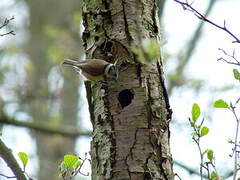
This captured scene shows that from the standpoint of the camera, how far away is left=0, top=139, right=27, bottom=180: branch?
71.4 inches

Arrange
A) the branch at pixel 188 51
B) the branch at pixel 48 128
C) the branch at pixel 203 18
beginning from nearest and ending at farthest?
the branch at pixel 203 18 → the branch at pixel 48 128 → the branch at pixel 188 51

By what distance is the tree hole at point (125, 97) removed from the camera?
194 cm

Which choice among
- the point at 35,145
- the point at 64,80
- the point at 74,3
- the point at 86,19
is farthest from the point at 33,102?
the point at 86,19

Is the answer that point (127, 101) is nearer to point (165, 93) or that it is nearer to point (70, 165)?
point (165, 93)

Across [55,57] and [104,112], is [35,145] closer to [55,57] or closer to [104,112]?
[55,57]

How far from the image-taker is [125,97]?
6.39ft

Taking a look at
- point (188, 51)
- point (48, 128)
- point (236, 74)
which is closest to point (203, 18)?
point (236, 74)

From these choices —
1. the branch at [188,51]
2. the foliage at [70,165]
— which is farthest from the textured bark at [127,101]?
the branch at [188,51]

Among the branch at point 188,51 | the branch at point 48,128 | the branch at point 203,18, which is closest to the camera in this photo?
the branch at point 203,18

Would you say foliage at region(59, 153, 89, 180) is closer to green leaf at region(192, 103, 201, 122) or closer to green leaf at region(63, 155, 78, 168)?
green leaf at region(63, 155, 78, 168)

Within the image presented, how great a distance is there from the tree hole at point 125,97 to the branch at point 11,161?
0.44m

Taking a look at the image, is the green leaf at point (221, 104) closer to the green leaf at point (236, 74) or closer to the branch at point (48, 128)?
the green leaf at point (236, 74)

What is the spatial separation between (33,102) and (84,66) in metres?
4.56

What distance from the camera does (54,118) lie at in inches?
271
